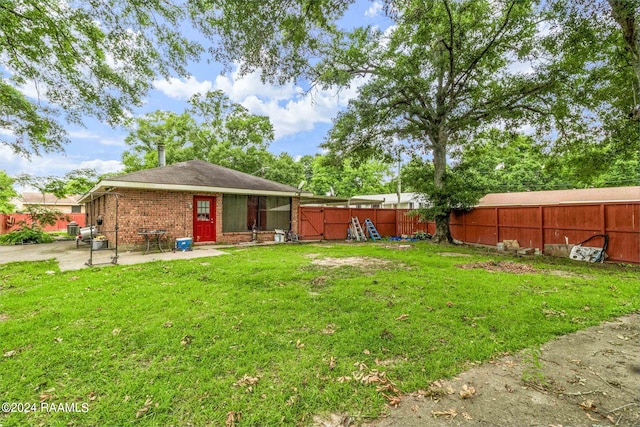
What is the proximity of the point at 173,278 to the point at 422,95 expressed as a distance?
12025mm

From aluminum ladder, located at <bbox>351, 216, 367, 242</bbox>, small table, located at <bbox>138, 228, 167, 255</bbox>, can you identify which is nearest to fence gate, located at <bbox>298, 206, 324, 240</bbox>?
aluminum ladder, located at <bbox>351, 216, 367, 242</bbox>

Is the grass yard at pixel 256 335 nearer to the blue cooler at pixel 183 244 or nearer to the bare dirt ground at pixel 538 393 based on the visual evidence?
the bare dirt ground at pixel 538 393

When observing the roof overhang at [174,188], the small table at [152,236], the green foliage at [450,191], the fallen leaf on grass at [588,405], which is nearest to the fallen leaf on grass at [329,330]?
the fallen leaf on grass at [588,405]

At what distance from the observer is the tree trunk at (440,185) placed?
41.6ft

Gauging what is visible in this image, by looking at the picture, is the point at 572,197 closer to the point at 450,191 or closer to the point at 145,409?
the point at 450,191

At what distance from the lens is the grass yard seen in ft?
6.98

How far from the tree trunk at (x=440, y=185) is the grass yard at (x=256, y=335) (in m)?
6.80

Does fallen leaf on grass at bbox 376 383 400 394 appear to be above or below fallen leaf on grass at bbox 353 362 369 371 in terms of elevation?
below

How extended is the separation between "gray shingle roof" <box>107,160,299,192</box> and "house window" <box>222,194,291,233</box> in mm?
574

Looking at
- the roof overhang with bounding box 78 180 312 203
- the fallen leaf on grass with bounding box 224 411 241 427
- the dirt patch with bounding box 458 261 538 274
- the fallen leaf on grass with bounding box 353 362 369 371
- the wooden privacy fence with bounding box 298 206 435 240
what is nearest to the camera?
the fallen leaf on grass with bounding box 224 411 241 427

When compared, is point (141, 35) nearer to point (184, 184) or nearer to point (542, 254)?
point (184, 184)

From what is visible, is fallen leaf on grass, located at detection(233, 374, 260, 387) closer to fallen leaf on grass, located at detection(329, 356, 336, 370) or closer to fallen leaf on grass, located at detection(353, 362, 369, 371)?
fallen leaf on grass, located at detection(329, 356, 336, 370)

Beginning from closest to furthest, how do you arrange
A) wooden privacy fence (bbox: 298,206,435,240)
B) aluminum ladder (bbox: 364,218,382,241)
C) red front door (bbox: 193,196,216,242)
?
red front door (bbox: 193,196,216,242), wooden privacy fence (bbox: 298,206,435,240), aluminum ladder (bbox: 364,218,382,241)

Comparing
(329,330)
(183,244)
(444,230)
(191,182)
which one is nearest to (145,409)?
(329,330)
